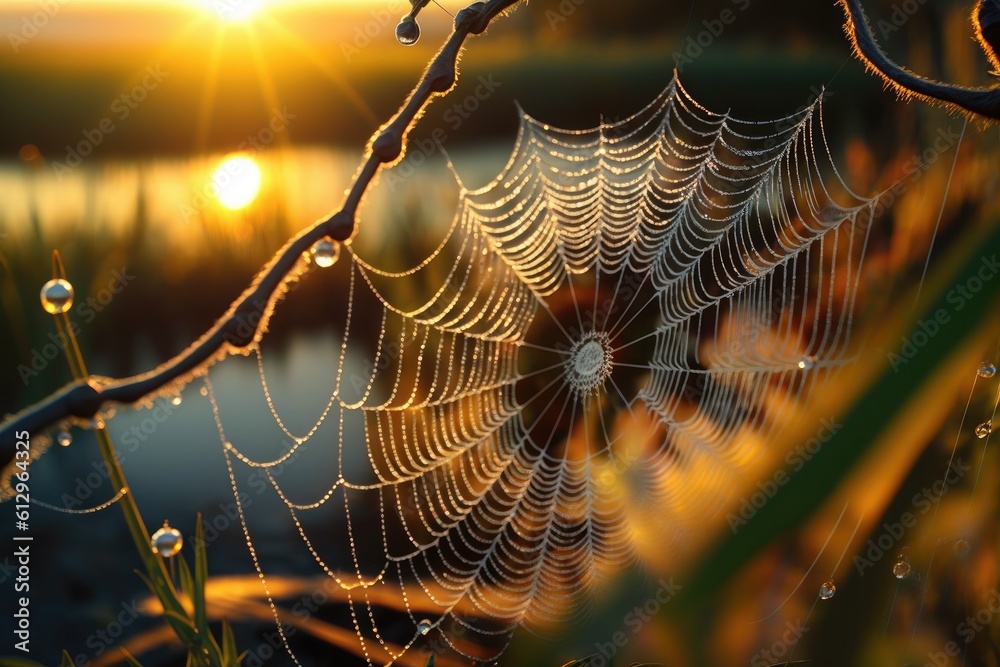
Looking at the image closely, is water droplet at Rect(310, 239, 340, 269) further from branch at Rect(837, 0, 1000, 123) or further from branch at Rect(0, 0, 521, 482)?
branch at Rect(837, 0, 1000, 123)

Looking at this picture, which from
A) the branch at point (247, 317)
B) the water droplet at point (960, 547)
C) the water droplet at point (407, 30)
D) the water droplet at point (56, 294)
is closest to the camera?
the branch at point (247, 317)

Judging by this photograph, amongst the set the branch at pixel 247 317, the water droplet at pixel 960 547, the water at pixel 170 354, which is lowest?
the branch at pixel 247 317

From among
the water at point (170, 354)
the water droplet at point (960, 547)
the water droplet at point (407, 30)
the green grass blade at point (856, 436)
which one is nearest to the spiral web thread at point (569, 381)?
Answer: the water at point (170, 354)

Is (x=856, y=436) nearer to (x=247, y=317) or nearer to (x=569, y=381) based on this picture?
(x=569, y=381)

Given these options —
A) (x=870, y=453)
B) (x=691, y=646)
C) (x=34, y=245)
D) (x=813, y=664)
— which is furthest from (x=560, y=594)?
(x=34, y=245)

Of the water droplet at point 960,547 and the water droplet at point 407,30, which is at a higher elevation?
the water droplet at point 407,30

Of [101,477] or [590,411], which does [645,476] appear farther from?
[101,477]

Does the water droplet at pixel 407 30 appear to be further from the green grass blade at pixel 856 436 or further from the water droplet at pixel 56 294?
the green grass blade at pixel 856 436

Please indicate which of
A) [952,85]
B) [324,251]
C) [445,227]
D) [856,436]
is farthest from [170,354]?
[952,85]

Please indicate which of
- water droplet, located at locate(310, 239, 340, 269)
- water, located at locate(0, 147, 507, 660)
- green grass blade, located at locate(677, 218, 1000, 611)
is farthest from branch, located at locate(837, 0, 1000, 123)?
water, located at locate(0, 147, 507, 660)
